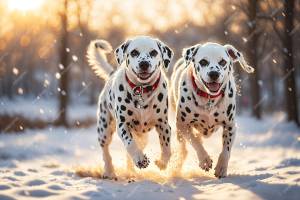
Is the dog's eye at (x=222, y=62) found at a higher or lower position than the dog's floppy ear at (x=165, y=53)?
lower

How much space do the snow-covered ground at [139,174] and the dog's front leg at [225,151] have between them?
16 cm

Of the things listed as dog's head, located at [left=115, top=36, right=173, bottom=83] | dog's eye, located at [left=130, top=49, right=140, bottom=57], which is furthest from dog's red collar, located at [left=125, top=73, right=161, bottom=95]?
dog's eye, located at [left=130, top=49, right=140, bottom=57]

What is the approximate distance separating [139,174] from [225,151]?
154 cm

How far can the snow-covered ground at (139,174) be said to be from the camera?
586 centimetres

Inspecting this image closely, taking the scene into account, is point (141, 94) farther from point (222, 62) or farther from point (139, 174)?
point (139, 174)

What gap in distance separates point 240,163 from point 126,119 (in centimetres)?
A: 370

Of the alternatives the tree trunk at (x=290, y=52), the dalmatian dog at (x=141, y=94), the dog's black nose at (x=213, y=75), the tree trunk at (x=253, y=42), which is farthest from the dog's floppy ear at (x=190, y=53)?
the tree trunk at (x=253, y=42)

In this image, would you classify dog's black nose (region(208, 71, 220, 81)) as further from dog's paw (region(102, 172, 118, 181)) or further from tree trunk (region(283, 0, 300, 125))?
tree trunk (region(283, 0, 300, 125))

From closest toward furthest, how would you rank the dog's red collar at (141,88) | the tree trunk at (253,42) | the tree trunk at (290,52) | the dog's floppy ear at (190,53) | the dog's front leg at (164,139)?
the dog's red collar at (141,88) → the dog's front leg at (164,139) → the dog's floppy ear at (190,53) → the tree trunk at (290,52) → the tree trunk at (253,42)

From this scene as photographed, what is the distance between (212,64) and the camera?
6.77m

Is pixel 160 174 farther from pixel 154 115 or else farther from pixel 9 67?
pixel 9 67

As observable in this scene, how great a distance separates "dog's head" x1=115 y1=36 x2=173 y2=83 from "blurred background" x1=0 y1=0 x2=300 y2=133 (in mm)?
1658

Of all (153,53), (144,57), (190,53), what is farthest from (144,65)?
(190,53)

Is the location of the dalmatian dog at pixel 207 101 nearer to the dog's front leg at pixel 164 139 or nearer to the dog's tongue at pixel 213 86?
the dog's tongue at pixel 213 86
